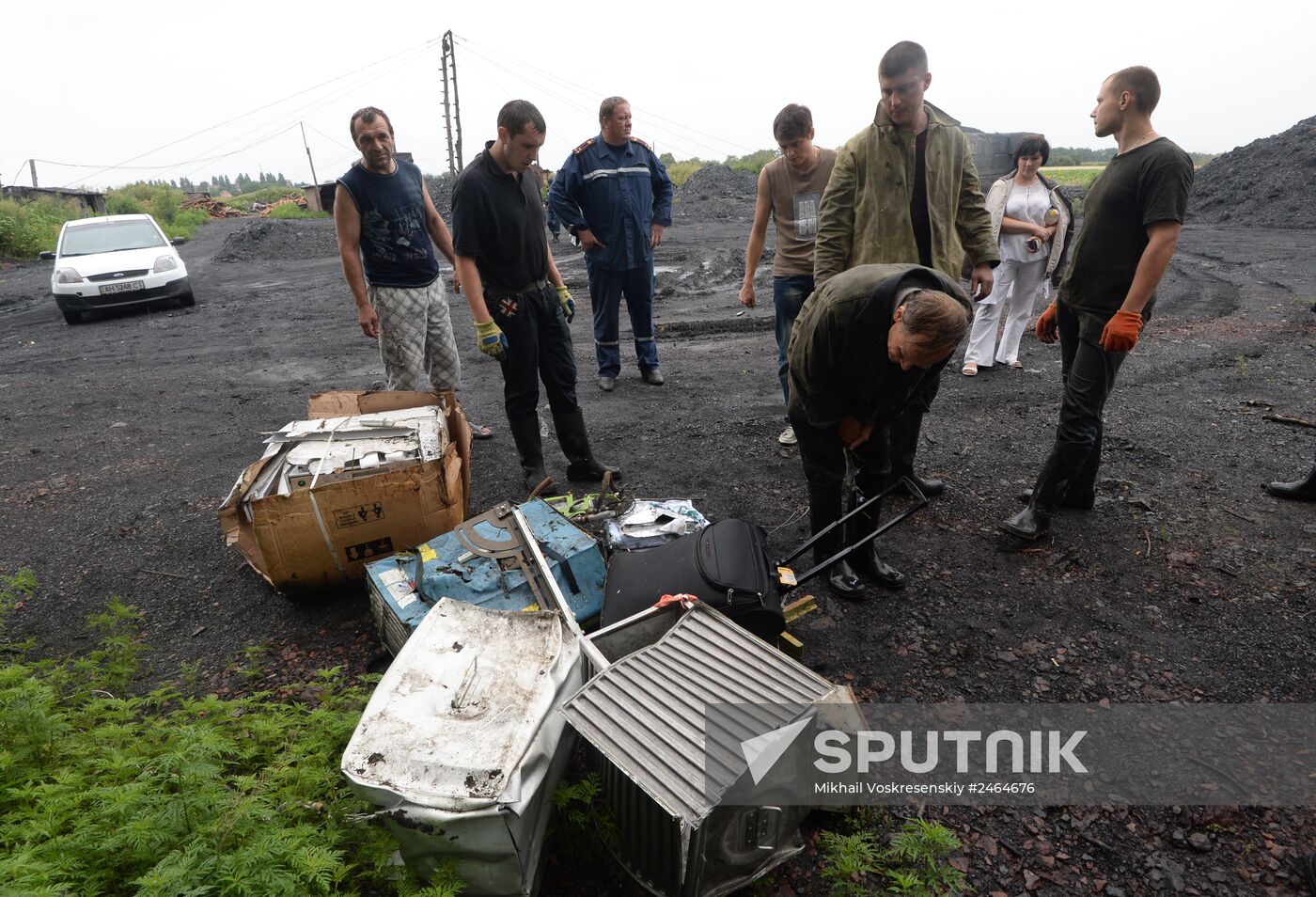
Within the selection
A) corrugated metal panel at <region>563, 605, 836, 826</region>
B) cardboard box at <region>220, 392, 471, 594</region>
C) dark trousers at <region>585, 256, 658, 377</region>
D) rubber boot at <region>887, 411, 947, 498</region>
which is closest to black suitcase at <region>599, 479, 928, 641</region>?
corrugated metal panel at <region>563, 605, 836, 826</region>

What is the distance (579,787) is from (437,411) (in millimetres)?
2169

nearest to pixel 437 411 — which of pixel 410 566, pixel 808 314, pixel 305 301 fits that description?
pixel 410 566

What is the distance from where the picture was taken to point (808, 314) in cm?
262

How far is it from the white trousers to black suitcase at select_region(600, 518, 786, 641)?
13.5 ft

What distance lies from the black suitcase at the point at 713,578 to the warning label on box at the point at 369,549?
108 cm

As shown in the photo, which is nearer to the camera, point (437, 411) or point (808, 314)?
point (808, 314)

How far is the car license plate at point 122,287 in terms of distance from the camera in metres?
9.55

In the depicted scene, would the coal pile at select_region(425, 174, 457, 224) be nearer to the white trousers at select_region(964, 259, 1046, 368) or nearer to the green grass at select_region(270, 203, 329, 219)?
the green grass at select_region(270, 203, 329, 219)

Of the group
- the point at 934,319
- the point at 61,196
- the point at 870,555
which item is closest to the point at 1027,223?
the point at 870,555

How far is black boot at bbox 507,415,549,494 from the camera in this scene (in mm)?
3980

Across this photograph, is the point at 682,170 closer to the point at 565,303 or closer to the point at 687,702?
the point at 565,303

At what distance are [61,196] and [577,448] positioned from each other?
32392 mm

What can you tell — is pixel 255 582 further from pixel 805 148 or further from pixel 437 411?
pixel 805 148

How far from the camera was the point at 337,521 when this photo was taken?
2895mm
